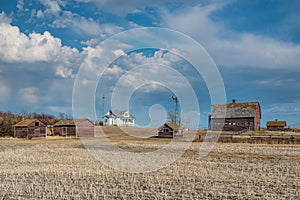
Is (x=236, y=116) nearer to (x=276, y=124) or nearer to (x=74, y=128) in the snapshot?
(x=276, y=124)

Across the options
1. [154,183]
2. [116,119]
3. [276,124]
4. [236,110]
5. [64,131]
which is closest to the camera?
[154,183]

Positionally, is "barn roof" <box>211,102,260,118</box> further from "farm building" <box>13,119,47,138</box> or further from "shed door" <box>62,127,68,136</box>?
"farm building" <box>13,119,47,138</box>

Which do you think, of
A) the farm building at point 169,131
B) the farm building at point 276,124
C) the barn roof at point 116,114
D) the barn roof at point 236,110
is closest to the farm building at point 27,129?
the farm building at point 169,131

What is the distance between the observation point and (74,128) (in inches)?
2660

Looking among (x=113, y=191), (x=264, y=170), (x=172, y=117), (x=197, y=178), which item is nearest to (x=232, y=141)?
(x=264, y=170)

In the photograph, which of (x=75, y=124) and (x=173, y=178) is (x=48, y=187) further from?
(x=75, y=124)

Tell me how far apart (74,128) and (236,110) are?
39.3 m

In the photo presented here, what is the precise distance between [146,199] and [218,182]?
15.0ft

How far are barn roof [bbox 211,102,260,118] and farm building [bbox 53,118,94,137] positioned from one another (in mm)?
31929

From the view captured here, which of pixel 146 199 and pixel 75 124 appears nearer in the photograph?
pixel 146 199

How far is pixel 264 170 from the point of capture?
1838cm

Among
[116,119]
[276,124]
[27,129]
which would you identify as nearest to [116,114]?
[116,119]

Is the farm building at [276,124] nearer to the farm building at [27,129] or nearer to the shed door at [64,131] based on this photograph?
the shed door at [64,131]

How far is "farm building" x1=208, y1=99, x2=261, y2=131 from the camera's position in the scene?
7344 centimetres
